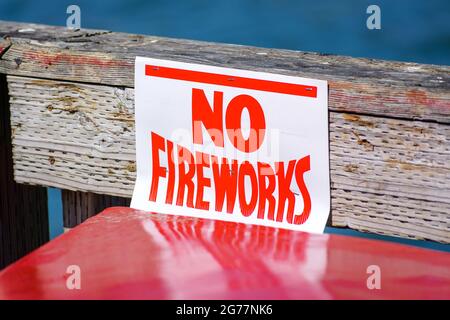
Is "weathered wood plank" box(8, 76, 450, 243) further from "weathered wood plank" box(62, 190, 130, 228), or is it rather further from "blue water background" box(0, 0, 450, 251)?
"blue water background" box(0, 0, 450, 251)

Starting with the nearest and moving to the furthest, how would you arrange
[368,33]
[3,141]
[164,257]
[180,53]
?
[164,257] < [180,53] < [3,141] < [368,33]

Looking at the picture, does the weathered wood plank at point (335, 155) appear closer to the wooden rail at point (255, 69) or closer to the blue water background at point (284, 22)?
the wooden rail at point (255, 69)

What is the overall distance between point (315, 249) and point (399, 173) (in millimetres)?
198

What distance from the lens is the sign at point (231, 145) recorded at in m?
1.89

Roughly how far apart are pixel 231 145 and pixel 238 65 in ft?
0.49

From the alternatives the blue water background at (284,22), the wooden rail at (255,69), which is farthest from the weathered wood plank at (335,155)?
the blue water background at (284,22)

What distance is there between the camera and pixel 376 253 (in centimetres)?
181

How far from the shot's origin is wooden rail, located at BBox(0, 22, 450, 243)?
1812 mm

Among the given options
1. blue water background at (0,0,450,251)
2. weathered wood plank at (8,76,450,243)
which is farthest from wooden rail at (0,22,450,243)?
blue water background at (0,0,450,251)

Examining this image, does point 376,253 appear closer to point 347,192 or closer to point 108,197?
point 347,192

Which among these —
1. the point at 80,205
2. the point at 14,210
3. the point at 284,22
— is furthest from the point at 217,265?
the point at 284,22

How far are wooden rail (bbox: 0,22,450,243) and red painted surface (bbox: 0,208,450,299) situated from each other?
9 cm

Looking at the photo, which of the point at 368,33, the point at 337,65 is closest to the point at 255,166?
the point at 337,65

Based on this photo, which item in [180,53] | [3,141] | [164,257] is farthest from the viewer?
[3,141]
